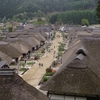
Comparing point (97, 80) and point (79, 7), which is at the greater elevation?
point (97, 80)

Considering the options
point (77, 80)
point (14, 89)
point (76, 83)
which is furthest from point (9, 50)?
point (14, 89)

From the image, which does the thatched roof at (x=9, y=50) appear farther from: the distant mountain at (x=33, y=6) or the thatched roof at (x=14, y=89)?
the distant mountain at (x=33, y=6)

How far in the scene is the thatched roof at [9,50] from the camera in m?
34.5

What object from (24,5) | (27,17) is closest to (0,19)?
(27,17)

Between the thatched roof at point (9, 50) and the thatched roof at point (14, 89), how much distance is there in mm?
22186

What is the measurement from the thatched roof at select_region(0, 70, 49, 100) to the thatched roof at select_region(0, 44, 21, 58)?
72.8 feet

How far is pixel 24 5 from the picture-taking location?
172250 mm

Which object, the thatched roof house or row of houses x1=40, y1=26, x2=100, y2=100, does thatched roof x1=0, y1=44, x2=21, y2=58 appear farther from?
row of houses x1=40, y1=26, x2=100, y2=100

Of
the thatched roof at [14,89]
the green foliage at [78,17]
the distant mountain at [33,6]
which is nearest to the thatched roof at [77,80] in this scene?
the thatched roof at [14,89]

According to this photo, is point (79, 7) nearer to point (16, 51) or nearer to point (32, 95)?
Answer: point (16, 51)

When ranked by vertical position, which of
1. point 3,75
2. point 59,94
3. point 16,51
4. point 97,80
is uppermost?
point 3,75

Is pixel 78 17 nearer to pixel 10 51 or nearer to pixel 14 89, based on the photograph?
pixel 10 51

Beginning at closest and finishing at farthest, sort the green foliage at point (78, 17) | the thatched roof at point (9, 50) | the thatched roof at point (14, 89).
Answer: the thatched roof at point (14, 89)
the thatched roof at point (9, 50)
the green foliage at point (78, 17)

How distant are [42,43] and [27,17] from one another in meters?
94.2
